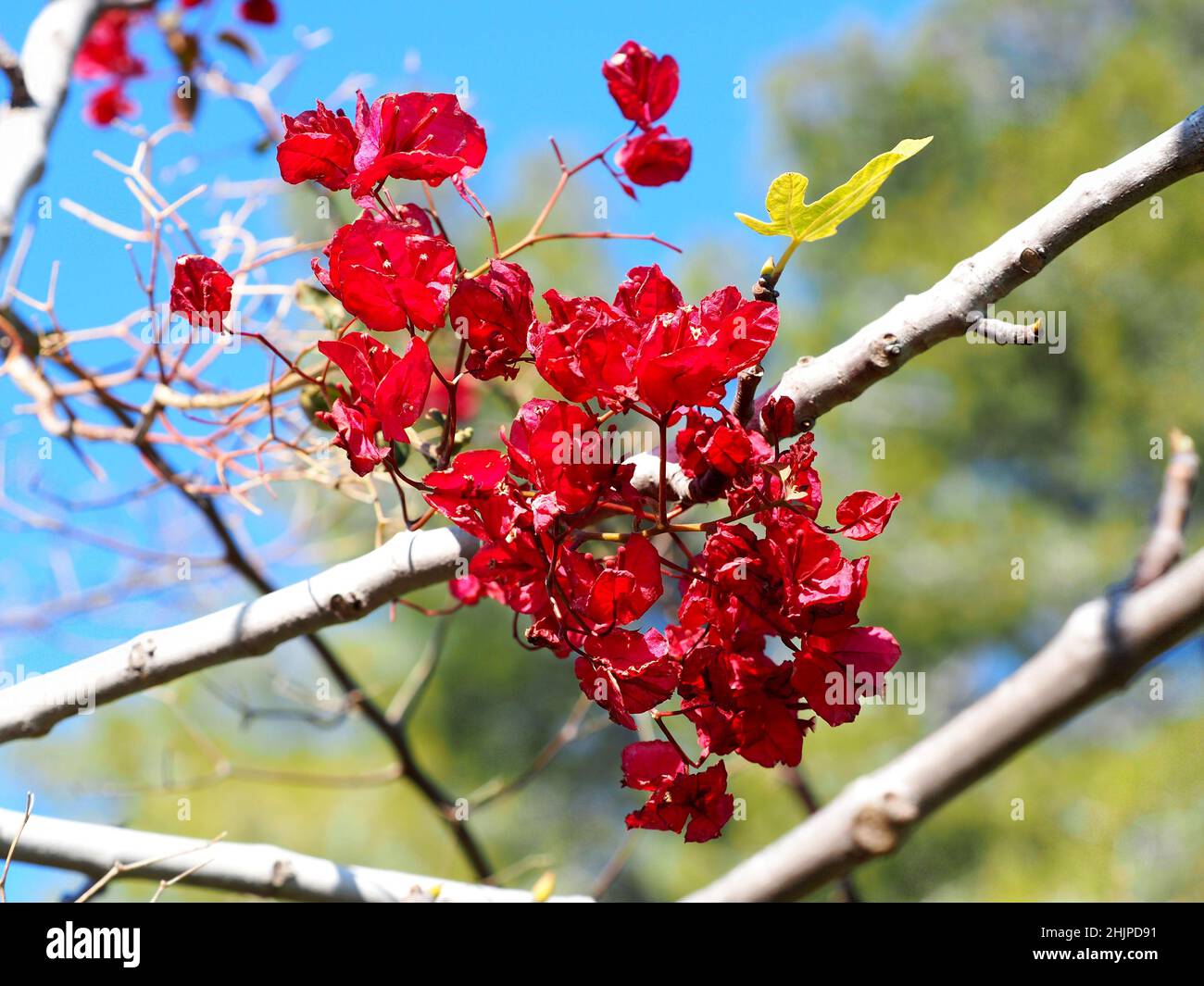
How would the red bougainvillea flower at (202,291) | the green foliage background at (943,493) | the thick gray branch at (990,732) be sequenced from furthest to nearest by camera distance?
the green foliage background at (943,493), the thick gray branch at (990,732), the red bougainvillea flower at (202,291)

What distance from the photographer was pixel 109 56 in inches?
81.1

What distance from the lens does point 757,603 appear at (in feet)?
2.16

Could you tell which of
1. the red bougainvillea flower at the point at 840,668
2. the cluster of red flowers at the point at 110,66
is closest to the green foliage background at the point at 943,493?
the cluster of red flowers at the point at 110,66

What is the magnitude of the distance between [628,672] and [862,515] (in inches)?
7.2

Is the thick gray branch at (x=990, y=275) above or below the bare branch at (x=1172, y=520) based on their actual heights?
above

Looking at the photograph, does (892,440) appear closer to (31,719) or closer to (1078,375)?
(1078,375)

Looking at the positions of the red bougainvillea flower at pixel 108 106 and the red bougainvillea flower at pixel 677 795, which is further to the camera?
the red bougainvillea flower at pixel 108 106

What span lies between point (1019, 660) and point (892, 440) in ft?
6.16

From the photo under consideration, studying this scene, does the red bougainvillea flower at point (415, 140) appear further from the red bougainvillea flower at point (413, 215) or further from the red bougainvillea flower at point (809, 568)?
the red bougainvillea flower at point (809, 568)

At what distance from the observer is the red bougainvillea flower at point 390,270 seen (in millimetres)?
A: 665

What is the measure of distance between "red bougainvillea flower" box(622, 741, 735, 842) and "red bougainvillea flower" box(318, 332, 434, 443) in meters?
0.25

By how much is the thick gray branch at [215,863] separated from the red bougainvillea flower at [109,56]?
1629 mm
